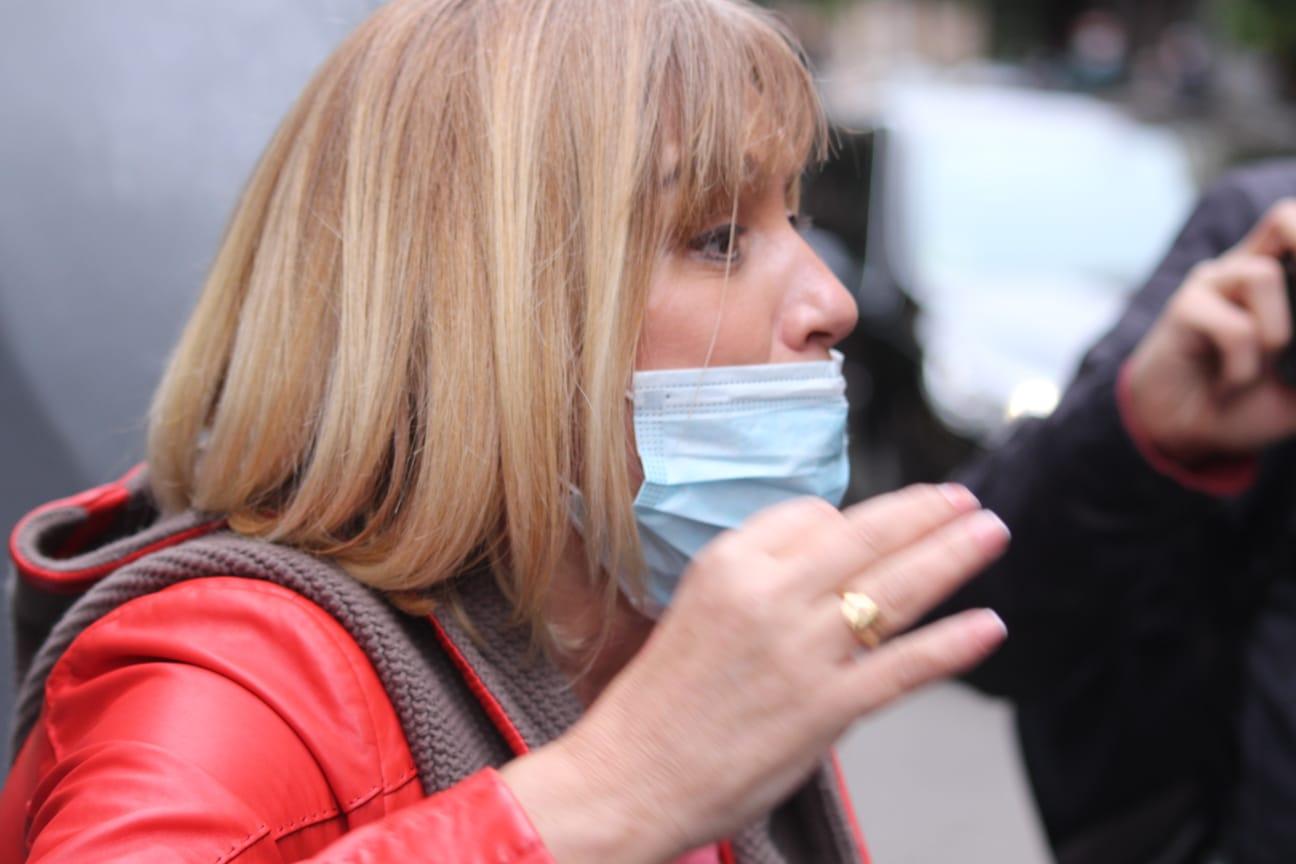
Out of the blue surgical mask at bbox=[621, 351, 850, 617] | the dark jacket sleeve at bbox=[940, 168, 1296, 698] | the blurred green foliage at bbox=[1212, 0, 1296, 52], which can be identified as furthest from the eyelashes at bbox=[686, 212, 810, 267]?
the blurred green foliage at bbox=[1212, 0, 1296, 52]

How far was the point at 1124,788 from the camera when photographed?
7.02ft

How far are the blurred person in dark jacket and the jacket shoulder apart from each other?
112cm

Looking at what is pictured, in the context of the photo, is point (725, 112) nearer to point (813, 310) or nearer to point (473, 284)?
point (813, 310)

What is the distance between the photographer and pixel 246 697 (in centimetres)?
119

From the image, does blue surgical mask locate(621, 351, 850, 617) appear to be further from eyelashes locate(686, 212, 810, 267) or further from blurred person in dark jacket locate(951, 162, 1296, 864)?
blurred person in dark jacket locate(951, 162, 1296, 864)

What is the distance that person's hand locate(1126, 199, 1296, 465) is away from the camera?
171 cm

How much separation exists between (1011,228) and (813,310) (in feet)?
14.7

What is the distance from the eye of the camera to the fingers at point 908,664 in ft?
3.30

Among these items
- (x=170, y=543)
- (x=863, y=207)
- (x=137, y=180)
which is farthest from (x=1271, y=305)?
(x=863, y=207)

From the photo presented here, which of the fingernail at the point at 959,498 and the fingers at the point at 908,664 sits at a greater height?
the fingernail at the point at 959,498

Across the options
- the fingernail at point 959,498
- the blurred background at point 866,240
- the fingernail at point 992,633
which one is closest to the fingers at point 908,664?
the fingernail at point 992,633

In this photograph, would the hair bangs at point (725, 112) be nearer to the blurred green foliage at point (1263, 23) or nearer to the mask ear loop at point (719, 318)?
the mask ear loop at point (719, 318)

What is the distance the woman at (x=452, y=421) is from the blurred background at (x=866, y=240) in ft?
1.51

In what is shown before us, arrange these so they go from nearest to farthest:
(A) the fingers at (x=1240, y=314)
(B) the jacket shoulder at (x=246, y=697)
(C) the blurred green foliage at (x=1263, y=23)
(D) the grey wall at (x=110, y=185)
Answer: (B) the jacket shoulder at (x=246, y=697), (A) the fingers at (x=1240, y=314), (D) the grey wall at (x=110, y=185), (C) the blurred green foliage at (x=1263, y=23)
